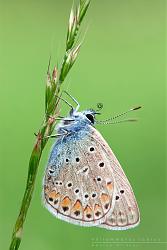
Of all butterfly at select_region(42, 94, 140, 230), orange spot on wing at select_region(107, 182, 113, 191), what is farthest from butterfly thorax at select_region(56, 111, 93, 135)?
orange spot on wing at select_region(107, 182, 113, 191)

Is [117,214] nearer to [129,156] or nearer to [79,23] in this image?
[79,23]

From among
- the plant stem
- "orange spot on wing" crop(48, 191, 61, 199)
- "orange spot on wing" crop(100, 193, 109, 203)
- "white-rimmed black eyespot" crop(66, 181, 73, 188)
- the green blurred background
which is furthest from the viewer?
the green blurred background

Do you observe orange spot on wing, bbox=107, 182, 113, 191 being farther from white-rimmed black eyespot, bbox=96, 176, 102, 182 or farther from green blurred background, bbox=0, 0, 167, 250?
green blurred background, bbox=0, 0, 167, 250

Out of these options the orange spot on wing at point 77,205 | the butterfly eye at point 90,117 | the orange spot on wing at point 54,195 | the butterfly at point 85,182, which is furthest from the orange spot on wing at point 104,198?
the butterfly eye at point 90,117

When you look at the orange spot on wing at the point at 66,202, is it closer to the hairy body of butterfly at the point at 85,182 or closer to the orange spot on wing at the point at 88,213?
the hairy body of butterfly at the point at 85,182

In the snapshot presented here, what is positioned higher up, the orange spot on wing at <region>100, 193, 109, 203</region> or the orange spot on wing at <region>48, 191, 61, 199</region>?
the orange spot on wing at <region>48, 191, 61, 199</region>

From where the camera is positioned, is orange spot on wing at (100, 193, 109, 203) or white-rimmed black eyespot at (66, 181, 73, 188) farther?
orange spot on wing at (100, 193, 109, 203)

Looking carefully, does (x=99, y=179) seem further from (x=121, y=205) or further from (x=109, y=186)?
(x=121, y=205)

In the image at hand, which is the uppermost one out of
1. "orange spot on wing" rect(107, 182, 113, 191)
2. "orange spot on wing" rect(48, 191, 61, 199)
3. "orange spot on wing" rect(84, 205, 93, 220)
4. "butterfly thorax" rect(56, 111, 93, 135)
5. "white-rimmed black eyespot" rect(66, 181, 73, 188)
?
"butterfly thorax" rect(56, 111, 93, 135)
